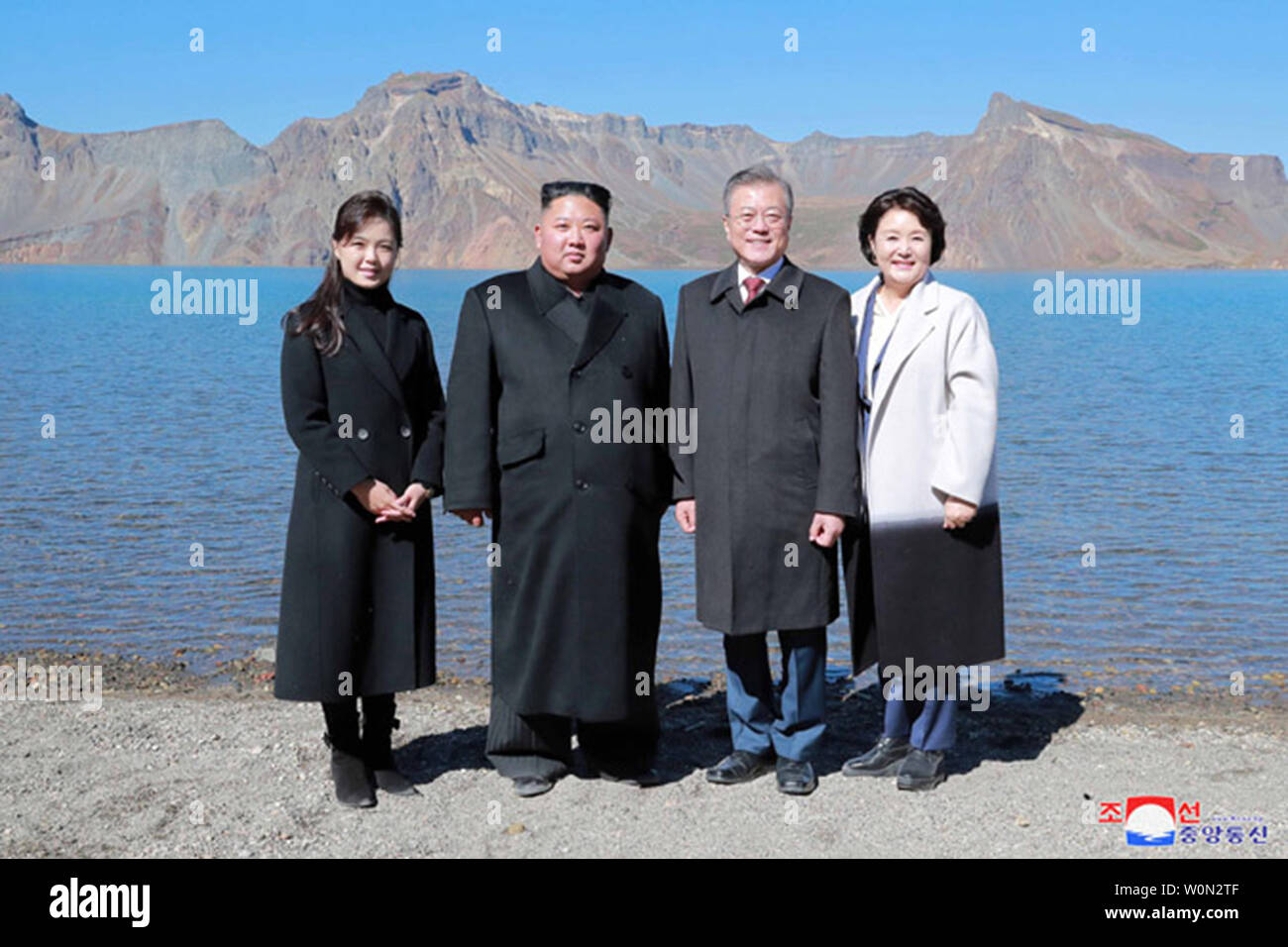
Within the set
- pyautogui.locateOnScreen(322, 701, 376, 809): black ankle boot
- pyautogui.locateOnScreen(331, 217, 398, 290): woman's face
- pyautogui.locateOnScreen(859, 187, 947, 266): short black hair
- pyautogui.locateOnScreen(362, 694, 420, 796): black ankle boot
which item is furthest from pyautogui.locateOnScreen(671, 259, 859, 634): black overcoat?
pyautogui.locateOnScreen(322, 701, 376, 809): black ankle boot

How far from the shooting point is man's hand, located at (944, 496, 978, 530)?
5.45 m

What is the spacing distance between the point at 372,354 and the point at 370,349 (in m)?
0.02

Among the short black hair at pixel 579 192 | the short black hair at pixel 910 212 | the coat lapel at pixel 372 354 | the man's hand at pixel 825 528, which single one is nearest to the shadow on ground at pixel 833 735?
the man's hand at pixel 825 528

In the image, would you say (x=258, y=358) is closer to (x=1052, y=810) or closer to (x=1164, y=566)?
(x=1164, y=566)

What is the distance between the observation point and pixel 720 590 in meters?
5.52

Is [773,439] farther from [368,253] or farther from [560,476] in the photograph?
[368,253]

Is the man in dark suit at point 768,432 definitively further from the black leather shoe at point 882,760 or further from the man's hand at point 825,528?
the black leather shoe at point 882,760

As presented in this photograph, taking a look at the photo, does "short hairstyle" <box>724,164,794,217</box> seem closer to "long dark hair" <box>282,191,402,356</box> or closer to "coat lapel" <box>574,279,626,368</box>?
"coat lapel" <box>574,279,626,368</box>

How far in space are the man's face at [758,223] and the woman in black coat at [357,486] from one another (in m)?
1.32

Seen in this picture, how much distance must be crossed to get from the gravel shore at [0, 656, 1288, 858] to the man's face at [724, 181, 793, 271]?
2219 mm

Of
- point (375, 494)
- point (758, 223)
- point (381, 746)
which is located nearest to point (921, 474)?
point (758, 223)

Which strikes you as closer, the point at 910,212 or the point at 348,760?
the point at 910,212

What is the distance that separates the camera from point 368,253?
5.29m
